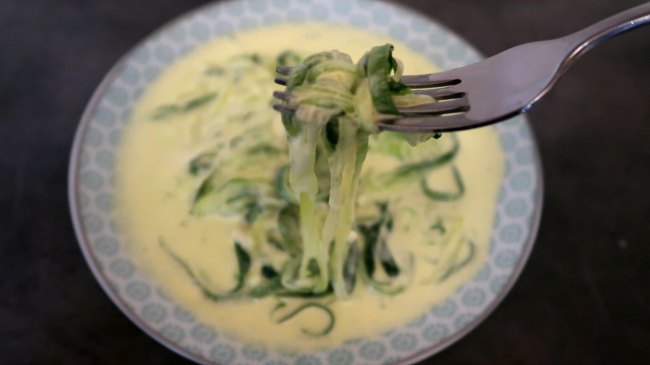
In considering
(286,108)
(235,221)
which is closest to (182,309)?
(235,221)

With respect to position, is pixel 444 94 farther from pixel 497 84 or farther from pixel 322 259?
pixel 322 259

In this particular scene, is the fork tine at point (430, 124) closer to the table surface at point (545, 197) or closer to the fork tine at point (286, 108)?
the fork tine at point (286, 108)

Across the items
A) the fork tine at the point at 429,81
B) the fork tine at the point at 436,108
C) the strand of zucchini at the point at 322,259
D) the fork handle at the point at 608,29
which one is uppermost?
the fork handle at the point at 608,29

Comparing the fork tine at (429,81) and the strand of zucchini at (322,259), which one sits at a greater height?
the fork tine at (429,81)

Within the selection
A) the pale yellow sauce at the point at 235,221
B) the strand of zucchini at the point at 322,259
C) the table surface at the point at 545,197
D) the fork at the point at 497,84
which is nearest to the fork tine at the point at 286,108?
the fork at the point at 497,84

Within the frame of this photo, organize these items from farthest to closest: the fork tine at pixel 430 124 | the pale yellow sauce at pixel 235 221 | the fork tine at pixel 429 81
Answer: the pale yellow sauce at pixel 235 221, the fork tine at pixel 429 81, the fork tine at pixel 430 124

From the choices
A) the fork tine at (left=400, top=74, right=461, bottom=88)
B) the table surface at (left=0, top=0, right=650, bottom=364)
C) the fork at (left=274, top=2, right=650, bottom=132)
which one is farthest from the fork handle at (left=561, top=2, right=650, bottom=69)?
the table surface at (left=0, top=0, right=650, bottom=364)
